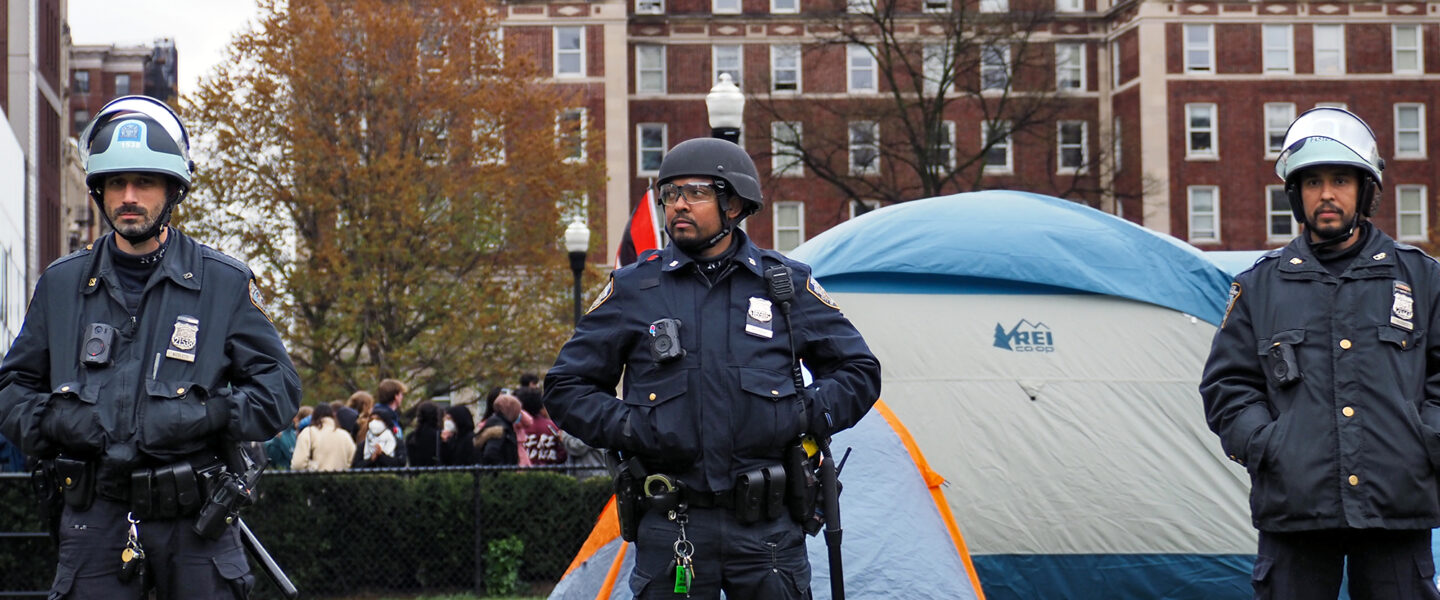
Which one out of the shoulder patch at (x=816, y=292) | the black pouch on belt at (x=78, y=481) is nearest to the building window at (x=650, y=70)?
the shoulder patch at (x=816, y=292)

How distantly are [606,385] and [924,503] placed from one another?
9.63 ft

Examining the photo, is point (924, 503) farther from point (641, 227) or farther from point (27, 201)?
point (27, 201)

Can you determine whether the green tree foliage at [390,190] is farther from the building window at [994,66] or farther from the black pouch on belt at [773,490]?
the black pouch on belt at [773,490]

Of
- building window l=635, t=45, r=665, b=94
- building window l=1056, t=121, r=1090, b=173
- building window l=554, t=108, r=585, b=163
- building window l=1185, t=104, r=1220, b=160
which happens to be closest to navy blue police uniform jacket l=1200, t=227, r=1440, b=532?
building window l=554, t=108, r=585, b=163

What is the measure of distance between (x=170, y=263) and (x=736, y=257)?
1.86 meters

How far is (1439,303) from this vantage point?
5.65 metres

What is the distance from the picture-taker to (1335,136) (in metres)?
5.84

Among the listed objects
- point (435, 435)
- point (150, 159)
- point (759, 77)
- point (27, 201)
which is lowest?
point (435, 435)

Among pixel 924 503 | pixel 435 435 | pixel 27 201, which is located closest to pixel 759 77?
pixel 27 201

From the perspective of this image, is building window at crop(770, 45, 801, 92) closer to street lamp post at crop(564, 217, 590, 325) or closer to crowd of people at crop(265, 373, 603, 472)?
street lamp post at crop(564, 217, 590, 325)

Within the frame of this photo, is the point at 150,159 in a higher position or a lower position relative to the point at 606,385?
higher

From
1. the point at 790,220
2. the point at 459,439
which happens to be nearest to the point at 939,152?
the point at 790,220

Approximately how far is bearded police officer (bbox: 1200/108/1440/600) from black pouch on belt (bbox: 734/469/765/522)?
1.57 meters

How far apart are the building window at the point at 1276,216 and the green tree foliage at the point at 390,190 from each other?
31.4 meters
